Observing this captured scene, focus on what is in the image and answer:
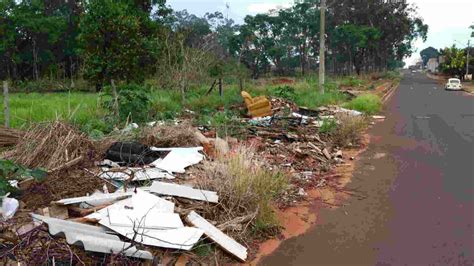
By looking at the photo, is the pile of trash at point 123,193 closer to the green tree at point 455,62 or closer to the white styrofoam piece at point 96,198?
the white styrofoam piece at point 96,198

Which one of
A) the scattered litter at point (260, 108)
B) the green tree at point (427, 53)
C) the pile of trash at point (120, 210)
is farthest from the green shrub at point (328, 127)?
the green tree at point (427, 53)

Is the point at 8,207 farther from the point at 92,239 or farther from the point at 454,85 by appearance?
the point at 454,85

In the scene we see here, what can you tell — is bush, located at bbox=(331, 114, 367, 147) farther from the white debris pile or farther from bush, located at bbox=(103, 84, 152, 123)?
the white debris pile

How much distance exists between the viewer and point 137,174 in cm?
593

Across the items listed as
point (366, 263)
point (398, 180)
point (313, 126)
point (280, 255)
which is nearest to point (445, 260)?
point (366, 263)

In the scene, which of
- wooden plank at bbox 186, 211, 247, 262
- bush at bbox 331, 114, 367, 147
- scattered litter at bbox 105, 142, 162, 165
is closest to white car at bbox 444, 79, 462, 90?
bush at bbox 331, 114, 367, 147

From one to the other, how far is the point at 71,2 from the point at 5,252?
142 feet

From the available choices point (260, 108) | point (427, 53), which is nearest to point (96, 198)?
point (260, 108)

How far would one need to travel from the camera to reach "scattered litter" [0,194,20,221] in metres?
4.40

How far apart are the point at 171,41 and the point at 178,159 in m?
14.8

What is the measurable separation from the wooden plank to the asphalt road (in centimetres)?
26

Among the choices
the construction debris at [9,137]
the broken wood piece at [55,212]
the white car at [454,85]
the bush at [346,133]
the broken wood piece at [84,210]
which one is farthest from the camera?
the white car at [454,85]

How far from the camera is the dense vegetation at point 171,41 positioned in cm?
2316

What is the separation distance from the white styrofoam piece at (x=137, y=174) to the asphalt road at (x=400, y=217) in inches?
77.3
